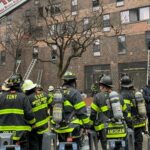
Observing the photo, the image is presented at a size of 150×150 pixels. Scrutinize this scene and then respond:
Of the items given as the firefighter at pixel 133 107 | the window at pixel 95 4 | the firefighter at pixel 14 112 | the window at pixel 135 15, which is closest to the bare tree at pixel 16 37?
the window at pixel 95 4

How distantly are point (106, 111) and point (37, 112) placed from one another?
1.60m

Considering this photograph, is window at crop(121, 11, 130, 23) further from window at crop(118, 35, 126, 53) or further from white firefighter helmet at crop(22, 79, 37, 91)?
white firefighter helmet at crop(22, 79, 37, 91)

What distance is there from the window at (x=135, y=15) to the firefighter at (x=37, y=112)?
3003cm

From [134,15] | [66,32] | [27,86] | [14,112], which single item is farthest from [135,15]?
[14,112]

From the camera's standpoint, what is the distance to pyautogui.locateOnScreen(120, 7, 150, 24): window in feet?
121

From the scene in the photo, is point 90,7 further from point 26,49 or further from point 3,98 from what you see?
point 3,98

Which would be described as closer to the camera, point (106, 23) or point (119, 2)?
point (119, 2)

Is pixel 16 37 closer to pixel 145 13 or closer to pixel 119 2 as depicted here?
pixel 119 2

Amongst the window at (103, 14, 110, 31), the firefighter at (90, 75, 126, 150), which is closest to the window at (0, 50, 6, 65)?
the window at (103, 14, 110, 31)

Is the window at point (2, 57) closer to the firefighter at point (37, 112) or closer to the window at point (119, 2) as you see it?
the window at point (119, 2)

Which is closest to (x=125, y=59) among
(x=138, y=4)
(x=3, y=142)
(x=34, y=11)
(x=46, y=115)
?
(x=138, y=4)

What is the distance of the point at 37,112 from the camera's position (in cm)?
824

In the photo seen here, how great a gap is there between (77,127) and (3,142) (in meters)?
1.74

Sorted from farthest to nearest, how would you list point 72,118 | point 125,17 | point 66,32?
point 125,17 → point 66,32 → point 72,118
